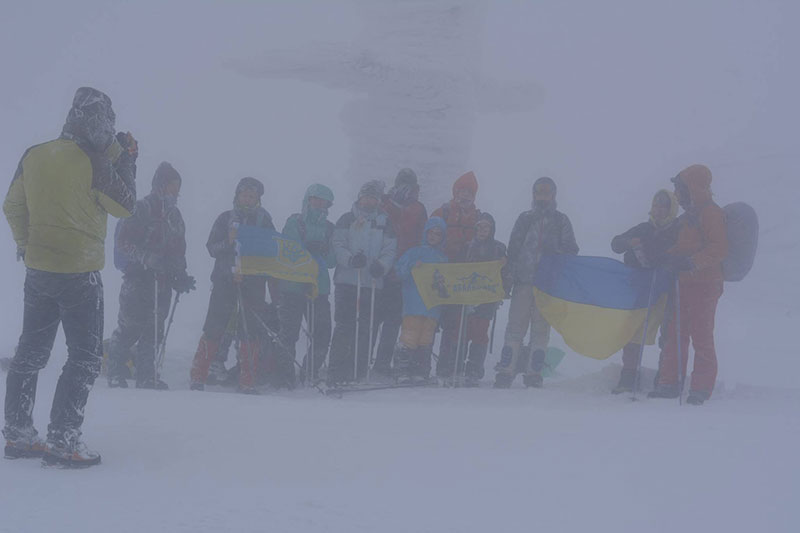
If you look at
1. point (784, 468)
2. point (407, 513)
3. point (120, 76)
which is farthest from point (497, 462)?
point (120, 76)

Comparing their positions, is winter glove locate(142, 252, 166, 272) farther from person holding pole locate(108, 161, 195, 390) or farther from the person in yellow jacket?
the person in yellow jacket

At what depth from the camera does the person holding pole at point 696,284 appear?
18.1 ft

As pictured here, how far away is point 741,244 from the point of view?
5605 mm

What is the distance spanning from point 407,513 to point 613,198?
33.8 ft

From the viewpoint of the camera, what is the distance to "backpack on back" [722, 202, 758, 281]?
5.60 meters

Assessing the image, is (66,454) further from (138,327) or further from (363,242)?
(363,242)

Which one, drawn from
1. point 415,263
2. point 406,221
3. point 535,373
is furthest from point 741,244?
point 406,221

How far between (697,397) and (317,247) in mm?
3045

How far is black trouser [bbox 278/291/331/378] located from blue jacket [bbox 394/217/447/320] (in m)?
0.73

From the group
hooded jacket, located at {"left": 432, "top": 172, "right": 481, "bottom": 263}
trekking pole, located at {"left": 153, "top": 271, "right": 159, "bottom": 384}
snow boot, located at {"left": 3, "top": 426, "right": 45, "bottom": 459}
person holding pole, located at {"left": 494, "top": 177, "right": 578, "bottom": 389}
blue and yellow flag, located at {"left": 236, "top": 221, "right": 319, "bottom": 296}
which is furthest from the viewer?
hooded jacket, located at {"left": 432, "top": 172, "right": 481, "bottom": 263}

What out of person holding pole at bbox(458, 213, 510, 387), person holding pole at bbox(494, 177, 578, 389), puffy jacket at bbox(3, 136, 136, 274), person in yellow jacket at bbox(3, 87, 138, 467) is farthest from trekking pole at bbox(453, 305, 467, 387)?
puffy jacket at bbox(3, 136, 136, 274)

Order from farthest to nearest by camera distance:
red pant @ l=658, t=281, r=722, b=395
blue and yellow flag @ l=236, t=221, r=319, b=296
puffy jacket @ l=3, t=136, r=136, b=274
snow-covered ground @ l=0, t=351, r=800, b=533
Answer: blue and yellow flag @ l=236, t=221, r=319, b=296 < red pant @ l=658, t=281, r=722, b=395 < puffy jacket @ l=3, t=136, r=136, b=274 < snow-covered ground @ l=0, t=351, r=800, b=533

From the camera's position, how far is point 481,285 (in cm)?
631

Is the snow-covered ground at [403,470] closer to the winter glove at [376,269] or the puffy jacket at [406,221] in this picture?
the winter glove at [376,269]
